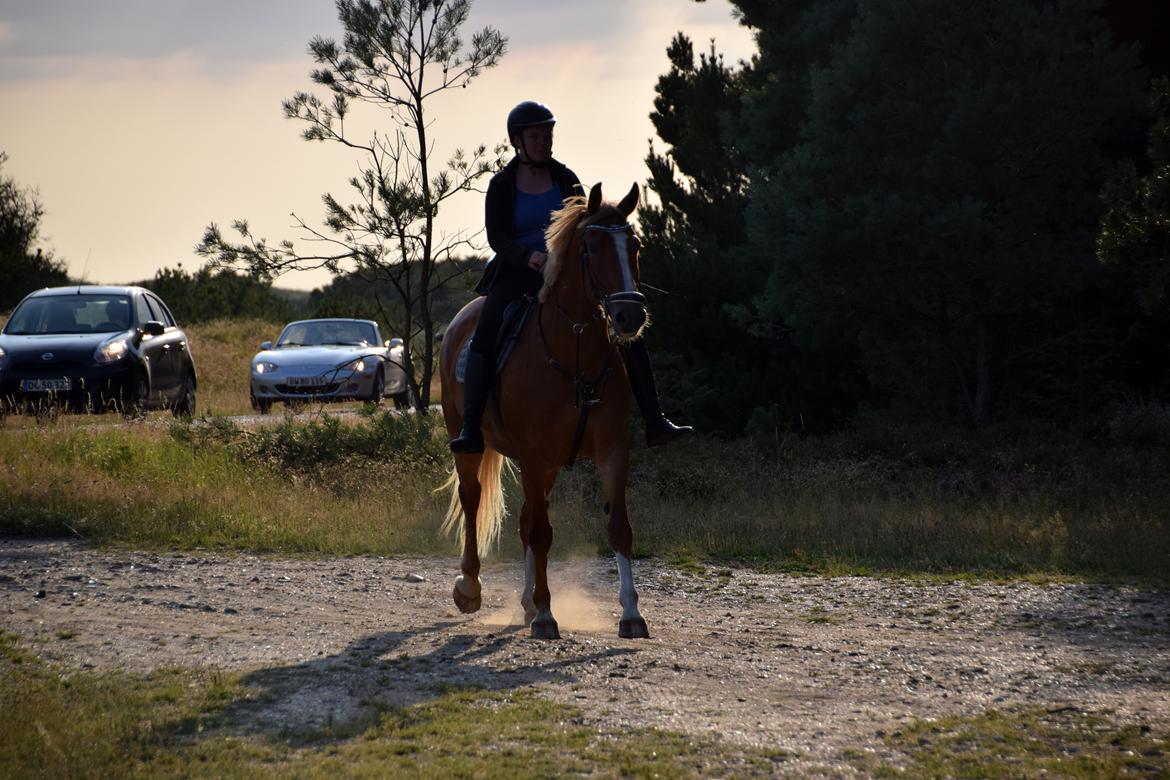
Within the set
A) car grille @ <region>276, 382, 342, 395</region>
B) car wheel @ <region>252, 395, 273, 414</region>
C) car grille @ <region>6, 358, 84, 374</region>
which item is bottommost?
car wheel @ <region>252, 395, 273, 414</region>

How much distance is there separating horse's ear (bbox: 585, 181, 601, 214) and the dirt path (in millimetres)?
2653

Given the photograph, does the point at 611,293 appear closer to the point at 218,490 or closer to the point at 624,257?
the point at 624,257

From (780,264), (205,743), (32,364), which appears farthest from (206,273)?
(205,743)

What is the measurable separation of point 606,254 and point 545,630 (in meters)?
2.38

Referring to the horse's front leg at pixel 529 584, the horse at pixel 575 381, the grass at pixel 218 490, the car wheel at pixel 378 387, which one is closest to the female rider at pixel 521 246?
the horse at pixel 575 381

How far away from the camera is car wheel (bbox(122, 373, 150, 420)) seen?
1942cm

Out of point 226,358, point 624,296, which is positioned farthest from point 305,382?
point 226,358

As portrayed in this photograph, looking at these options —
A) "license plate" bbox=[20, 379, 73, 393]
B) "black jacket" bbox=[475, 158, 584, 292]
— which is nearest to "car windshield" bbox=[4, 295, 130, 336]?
"license plate" bbox=[20, 379, 73, 393]

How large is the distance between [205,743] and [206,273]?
13320 mm

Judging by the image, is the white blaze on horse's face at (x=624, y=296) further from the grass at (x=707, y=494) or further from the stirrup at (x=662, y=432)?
the grass at (x=707, y=494)

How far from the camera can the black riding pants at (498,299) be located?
30.7ft

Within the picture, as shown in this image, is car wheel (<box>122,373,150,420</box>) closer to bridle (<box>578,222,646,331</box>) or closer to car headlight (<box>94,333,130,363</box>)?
car headlight (<box>94,333,130,363</box>)

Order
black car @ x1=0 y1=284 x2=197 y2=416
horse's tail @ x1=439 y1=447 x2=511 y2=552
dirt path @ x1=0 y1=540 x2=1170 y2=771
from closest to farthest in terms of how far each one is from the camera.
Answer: dirt path @ x1=0 y1=540 x2=1170 y2=771, horse's tail @ x1=439 y1=447 x2=511 y2=552, black car @ x1=0 y1=284 x2=197 y2=416

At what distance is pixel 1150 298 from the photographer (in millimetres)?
14969
